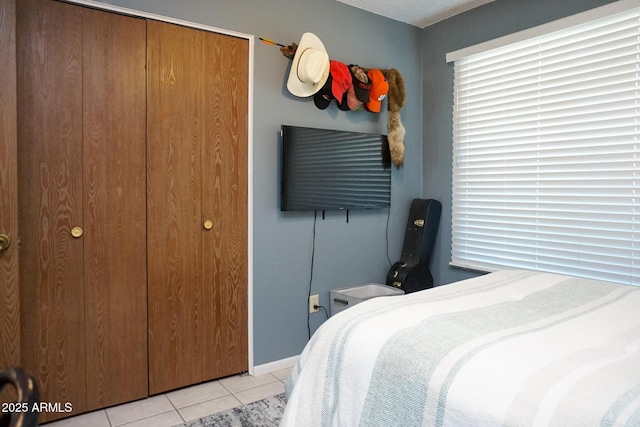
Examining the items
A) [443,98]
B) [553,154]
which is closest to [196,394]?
[553,154]

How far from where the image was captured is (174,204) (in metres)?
2.34

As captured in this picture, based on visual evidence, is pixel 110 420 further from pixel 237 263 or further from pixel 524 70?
pixel 524 70

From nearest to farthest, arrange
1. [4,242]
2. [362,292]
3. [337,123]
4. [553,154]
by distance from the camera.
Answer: [4,242], [553,154], [337,123], [362,292]

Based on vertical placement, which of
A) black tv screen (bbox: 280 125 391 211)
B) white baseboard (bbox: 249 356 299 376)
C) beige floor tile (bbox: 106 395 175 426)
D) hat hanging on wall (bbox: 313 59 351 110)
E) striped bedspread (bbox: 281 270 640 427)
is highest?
hat hanging on wall (bbox: 313 59 351 110)

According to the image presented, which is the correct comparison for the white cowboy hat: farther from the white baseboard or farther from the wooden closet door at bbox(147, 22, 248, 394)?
the white baseboard

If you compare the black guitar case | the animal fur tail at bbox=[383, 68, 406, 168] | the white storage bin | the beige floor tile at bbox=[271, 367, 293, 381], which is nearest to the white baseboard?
the beige floor tile at bbox=[271, 367, 293, 381]

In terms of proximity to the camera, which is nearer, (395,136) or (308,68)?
(308,68)

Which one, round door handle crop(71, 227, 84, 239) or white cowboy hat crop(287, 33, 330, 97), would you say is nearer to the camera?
round door handle crop(71, 227, 84, 239)

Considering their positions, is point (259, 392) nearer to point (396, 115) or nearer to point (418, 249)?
point (418, 249)

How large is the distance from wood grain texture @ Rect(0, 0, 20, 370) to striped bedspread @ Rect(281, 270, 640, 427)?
135 centimetres

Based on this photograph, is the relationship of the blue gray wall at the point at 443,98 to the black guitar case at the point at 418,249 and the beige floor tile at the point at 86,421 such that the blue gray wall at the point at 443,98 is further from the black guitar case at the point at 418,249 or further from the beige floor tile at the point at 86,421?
the beige floor tile at the point at 86,421

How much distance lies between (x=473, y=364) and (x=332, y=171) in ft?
6.45

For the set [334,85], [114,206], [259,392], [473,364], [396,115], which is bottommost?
[259,392]

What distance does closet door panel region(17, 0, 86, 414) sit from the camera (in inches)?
76.6
